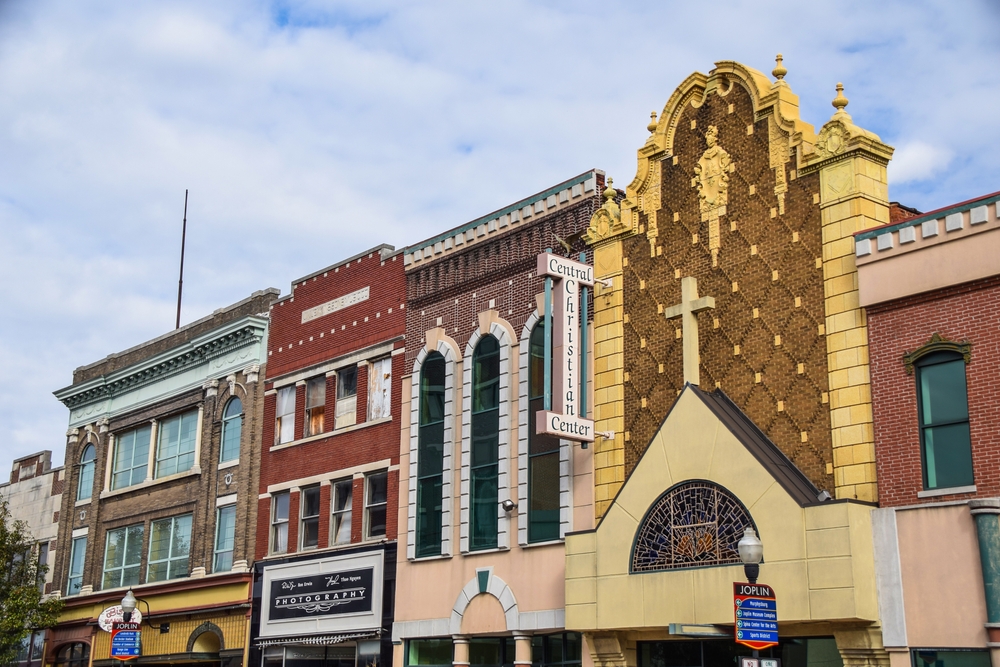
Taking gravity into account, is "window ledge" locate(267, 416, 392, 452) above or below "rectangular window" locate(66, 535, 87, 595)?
above

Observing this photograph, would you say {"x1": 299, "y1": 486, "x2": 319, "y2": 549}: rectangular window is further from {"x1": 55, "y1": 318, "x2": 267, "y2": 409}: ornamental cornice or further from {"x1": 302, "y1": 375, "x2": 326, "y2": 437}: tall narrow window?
{"x1": 55, "y1": 318, "x2": 267, "y2": 409}: ornamental cornice

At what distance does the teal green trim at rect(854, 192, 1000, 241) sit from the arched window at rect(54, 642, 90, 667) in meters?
31.7

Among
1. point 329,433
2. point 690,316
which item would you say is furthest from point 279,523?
point 690,316

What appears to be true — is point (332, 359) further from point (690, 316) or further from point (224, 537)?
point (690, 316)

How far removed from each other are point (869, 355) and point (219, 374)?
2409 cm

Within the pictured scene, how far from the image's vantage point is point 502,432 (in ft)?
96.2

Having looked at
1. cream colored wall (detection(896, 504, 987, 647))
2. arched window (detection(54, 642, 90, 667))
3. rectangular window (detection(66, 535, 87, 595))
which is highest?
rectangular window (detection(66, 535, 87, 595))

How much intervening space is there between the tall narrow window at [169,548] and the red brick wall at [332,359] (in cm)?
432

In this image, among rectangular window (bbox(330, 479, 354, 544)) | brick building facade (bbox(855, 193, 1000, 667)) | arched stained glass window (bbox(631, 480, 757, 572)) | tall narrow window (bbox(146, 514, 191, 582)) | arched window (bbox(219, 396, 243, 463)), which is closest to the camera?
brick building facade (bbox(855, 193, 1000, 667))

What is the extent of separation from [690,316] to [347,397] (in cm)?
1317

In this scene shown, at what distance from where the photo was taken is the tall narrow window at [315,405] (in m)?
36.1

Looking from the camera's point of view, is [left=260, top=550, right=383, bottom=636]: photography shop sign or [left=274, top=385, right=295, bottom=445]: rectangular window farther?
[left=274, top=385, right=295, bottom=445]: rectangular window

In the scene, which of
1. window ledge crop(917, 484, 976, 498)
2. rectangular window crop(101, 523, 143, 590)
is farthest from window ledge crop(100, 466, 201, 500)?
window ledge crop(917, 484, 976, 498)

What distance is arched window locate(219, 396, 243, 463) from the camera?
128 feet
